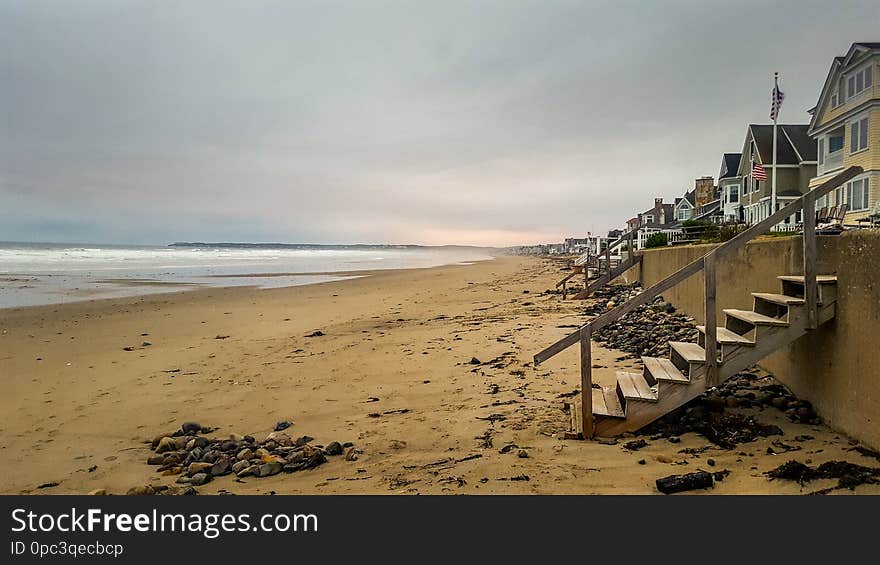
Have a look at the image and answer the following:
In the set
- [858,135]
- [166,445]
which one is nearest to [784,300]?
[166,445]

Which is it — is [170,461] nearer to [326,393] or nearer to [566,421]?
[326,393]

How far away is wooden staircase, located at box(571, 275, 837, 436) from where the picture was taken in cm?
455

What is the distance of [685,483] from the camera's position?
3.78m

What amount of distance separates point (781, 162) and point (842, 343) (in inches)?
1436

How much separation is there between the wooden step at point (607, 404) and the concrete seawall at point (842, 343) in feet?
5.64

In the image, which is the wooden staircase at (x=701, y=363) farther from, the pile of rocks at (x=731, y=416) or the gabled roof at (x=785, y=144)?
the gabled roof at (x=785, y=144)

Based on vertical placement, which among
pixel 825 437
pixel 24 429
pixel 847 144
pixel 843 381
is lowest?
pixel 24 429

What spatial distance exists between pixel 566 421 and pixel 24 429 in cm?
663

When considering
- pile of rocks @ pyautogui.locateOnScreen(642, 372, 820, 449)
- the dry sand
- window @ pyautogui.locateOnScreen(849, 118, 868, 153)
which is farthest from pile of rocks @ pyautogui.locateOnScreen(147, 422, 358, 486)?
window @ pyautogui.locateOnScreen(849, 118, 868, 153)

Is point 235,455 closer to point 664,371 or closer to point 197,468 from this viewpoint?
point 197,468

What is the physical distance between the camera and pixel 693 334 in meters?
8.84

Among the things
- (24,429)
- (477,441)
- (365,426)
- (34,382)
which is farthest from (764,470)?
(34,382)

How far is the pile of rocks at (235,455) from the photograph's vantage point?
4738 mm

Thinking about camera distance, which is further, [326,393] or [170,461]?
[326,393]
